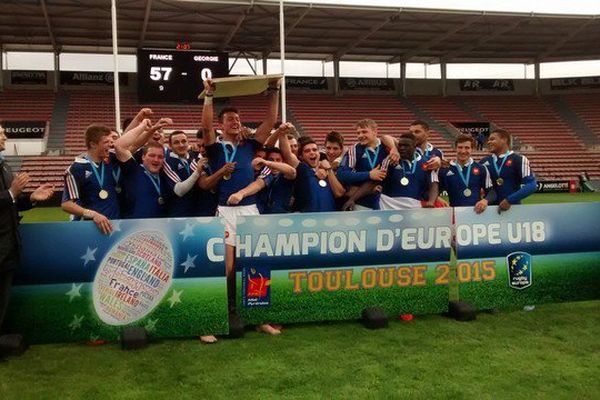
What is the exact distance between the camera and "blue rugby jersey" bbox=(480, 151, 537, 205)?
5578mm

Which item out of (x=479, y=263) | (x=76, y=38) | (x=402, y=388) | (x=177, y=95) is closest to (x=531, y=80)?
(x=177, y=95)

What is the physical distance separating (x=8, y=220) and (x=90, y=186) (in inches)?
28.4

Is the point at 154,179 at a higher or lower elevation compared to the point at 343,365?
higher

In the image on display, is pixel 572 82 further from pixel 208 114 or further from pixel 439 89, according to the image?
pixel 208 114

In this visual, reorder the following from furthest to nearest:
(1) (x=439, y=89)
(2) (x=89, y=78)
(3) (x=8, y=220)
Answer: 1. (1) (x=439, y=89)
2. (2) (x=89, y=78)
3. (3) (x=8, y=220)

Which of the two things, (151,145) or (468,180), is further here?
(468,180)

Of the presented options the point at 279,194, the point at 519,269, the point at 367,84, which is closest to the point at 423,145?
the point at 519,269

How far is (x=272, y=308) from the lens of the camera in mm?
4621

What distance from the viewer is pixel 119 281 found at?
4309 mm

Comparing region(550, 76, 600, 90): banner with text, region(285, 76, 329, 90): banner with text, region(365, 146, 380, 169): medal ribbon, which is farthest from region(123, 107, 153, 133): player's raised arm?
region(550, 76, 600, 90): banner with text

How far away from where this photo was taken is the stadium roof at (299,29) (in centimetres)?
1978

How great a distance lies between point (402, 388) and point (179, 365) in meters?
Result: 1.61

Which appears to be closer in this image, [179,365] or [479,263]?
[179,365]

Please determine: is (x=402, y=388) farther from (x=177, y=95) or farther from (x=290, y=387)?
(x=177, y=95)
